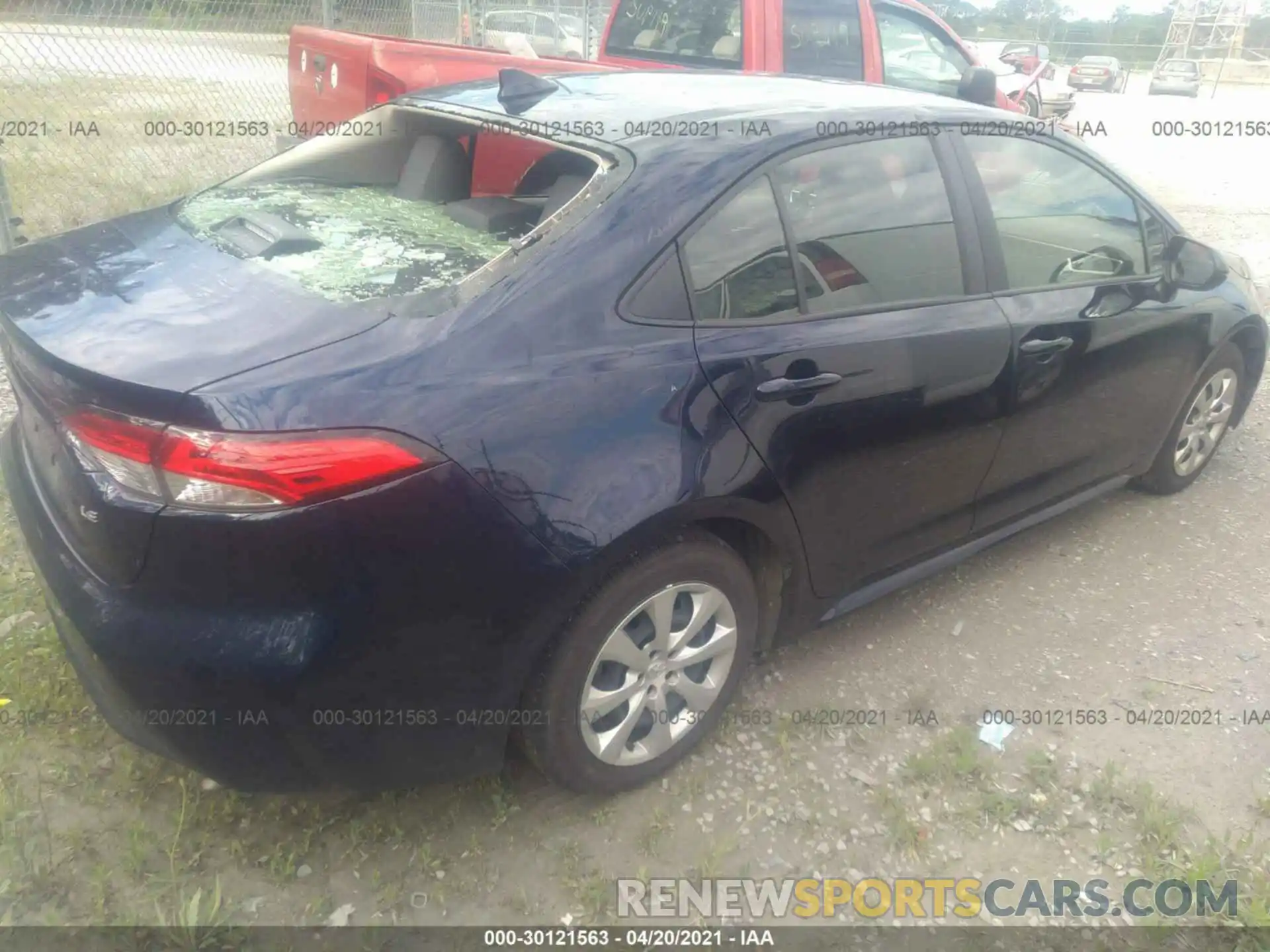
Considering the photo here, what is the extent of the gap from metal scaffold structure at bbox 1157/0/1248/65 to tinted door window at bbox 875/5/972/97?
31.8 meters

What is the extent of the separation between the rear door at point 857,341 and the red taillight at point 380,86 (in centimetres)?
327

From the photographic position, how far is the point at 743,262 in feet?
7.68

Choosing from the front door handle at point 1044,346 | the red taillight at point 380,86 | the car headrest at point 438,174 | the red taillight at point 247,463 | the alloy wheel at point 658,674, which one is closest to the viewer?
the red taillight at point 247,463

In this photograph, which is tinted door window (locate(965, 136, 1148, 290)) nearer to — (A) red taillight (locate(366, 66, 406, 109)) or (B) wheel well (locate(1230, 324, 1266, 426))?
(B) wheel well (locate(1230, 324, 1266, 426))

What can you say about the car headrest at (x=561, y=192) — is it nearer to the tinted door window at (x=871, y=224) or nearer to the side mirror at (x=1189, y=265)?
the tinted door window at (x=871, y=224)

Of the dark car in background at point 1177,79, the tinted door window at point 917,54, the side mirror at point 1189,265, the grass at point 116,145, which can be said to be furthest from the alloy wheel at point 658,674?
the dark car in background at point 1177,79

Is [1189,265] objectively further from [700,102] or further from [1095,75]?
[1095,75]

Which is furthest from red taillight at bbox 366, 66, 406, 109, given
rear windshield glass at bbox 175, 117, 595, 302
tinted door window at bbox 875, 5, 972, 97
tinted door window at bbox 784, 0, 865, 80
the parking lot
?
tinted door window at bbox 875, 5, 972, 97

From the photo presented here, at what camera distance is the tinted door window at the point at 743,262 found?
2254mm

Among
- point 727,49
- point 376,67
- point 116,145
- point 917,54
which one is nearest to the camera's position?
point 376,67

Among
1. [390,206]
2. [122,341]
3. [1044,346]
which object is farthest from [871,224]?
[122,341]

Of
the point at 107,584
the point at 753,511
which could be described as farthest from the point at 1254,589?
the point at 107,584

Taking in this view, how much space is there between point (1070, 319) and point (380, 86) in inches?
150

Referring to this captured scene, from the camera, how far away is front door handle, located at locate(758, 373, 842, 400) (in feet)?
7.48
